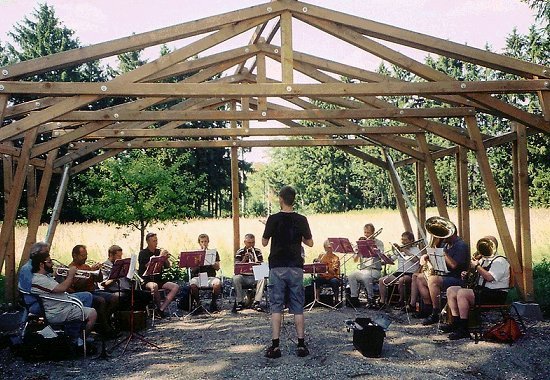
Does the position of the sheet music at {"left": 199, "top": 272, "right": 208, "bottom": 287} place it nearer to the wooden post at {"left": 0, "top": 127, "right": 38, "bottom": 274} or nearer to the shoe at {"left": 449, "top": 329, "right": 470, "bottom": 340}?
the wooden post at {"left": 0, "top": 127, "right": 38, "bottom": 274}

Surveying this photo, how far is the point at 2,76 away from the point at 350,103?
562cm

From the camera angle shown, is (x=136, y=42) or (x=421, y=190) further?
(x=421, y=190)

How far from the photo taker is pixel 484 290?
6520 mm

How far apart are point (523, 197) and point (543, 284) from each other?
2.68 m

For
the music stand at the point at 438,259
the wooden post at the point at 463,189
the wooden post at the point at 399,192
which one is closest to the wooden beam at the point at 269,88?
the music stand at the point at 438,259

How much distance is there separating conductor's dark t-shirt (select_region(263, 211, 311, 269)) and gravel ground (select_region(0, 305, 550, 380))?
1.04 m

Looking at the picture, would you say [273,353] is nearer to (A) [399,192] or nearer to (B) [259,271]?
(B) [259,271]

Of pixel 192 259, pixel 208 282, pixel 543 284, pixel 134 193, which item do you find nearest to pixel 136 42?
pixel 192 259

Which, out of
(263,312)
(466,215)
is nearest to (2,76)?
(263,312)

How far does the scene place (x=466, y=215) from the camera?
9.44 metres

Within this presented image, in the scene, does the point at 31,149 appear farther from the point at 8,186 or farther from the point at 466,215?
the point at 466,215

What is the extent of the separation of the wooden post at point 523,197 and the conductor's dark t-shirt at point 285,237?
391cm

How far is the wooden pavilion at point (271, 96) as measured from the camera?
5852mm

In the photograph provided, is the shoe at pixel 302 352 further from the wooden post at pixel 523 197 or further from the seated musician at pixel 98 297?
the wooden post at pixel 523 197
